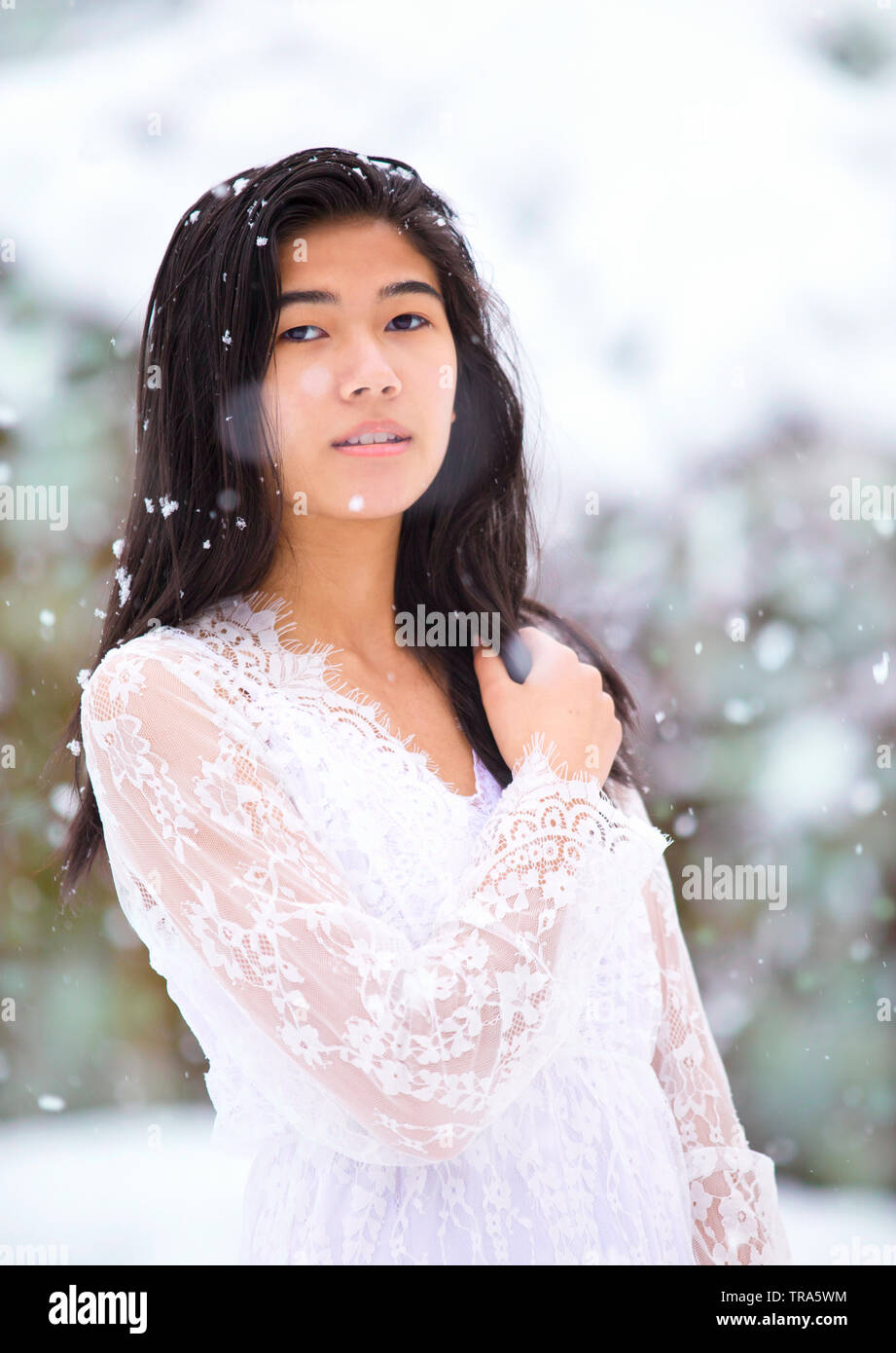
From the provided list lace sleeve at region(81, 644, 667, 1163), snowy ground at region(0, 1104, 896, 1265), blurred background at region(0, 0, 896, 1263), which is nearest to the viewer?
lace sleeve at region(81, 644, 667, 1163)

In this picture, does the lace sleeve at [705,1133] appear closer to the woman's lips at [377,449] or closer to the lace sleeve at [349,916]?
the lace sleeve at [349,916]

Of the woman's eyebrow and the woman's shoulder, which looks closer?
the woman's shoulder

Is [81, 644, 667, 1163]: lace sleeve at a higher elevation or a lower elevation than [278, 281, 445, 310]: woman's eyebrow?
lower

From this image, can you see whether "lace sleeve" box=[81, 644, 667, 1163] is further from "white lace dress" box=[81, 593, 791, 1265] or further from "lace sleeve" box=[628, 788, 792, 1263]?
"lace sleeve" box=[628, 788, 792, 1263]

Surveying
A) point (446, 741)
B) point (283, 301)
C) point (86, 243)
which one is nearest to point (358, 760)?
point (446, 741)

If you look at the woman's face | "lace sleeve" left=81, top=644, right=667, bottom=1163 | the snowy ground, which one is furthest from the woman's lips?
the snowy ground

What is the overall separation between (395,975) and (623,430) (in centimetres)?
187

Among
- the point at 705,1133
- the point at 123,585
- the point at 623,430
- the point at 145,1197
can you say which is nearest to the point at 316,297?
the point at 123,585

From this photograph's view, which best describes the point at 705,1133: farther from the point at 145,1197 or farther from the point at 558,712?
the point at 145,1197

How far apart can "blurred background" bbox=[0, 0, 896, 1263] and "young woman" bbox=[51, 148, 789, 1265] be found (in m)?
1.16

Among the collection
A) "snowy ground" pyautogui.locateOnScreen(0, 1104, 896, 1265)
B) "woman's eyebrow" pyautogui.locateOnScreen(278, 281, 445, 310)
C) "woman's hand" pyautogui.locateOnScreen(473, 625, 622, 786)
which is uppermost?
"woman's eyebrow" pyautogui.locateOnScreen(278, 281, 445, 310)

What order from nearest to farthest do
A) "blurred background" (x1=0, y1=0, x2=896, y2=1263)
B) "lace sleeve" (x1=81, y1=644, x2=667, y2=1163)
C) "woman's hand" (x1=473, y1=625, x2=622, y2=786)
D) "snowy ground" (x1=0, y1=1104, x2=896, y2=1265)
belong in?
1. "lace sleeve" (x1=81, y1=644, x2=667, y2=1163)
2. "woman's hand" (x1=473, y1=625, x2=622, y2=786)
3. "snowy ground" (x1=0, y1=1104, x2=896, y2=1265)
4. "blurred background" (x1=0, y1=0, x2=896, y2=1263)

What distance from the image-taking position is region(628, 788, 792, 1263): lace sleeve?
985mm

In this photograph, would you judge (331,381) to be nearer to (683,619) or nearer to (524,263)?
(683,619)
